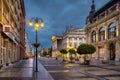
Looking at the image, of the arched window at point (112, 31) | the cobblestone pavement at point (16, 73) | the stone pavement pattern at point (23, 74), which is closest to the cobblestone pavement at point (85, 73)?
the stone pavement pattern at point (23, 74)

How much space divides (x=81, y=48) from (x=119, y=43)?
10217 mm

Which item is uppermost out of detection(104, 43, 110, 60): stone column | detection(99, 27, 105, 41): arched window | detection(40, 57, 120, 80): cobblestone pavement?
detection(99, 27, 105, 41): arched window

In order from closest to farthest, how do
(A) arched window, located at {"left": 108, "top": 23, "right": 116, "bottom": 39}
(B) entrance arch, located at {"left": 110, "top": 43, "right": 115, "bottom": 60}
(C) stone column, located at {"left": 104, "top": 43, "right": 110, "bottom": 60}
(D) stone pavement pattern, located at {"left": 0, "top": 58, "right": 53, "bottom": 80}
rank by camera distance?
(D) stone pavement pattern, located at {"left": 0, "top": 58, "right": 53, "bottom": 80} → (A) arched window, located at {"left": 108, "top": 23, "right": 116, "bottom": 39} → (B) entrance arch, located at {"left": 110, "top": 43, "right": 115, "bottom": 60} → (C) stone column, located at {"left": 104, "top": 43, "right": 110, "bottom": 60}

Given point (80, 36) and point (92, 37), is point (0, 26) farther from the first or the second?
point (80, 36)

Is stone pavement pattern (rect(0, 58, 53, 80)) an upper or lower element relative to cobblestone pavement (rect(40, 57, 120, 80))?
upper

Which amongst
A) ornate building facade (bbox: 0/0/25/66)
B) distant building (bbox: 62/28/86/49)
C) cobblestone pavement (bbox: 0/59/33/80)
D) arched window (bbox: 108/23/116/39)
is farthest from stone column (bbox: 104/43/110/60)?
distant building (bbox: 62/28/86/49)

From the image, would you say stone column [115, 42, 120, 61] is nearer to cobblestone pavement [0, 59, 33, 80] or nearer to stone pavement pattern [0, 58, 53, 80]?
cobblestone pavement [0, 59, 33, 80]

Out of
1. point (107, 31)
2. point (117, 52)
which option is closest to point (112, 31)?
point (107, 31)

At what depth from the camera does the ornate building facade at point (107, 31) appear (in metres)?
54.6

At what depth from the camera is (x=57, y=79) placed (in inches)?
715

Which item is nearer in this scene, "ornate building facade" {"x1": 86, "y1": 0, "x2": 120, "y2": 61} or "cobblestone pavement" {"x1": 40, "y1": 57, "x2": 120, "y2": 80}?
"cobblestone pavement" {"x1": 40, "y1": 57, "x2": 120, "y2": 80}

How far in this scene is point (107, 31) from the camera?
2408 inches

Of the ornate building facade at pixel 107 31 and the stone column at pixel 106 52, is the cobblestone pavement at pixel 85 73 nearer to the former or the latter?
→ the ornate building facade at pixel 107 31

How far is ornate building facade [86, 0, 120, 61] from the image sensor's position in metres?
54.6
